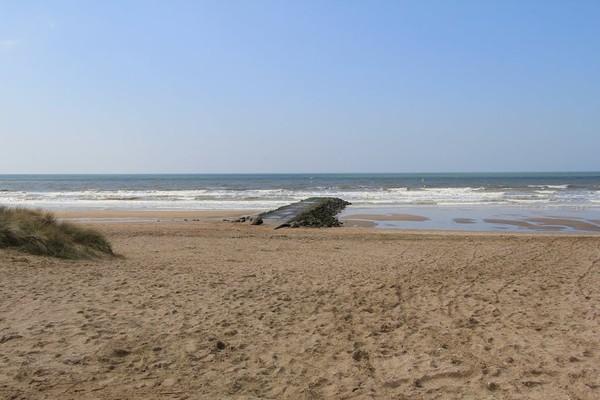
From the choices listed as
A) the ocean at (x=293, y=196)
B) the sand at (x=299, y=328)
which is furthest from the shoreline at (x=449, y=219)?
the sand at (x=299, y=328)

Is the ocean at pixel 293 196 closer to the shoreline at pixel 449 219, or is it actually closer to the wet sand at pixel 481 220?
the shoreline at pixel 449 219

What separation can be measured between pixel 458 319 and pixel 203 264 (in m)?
5.94

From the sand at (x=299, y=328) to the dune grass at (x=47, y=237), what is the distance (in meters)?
0.58

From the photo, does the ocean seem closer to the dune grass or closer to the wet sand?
the wet sand

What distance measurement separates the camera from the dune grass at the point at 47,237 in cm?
Result: 993

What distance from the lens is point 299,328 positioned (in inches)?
237

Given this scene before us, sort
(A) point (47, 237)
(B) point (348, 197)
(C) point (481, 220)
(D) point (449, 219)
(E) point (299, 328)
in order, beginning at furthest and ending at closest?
(B) point (348, 197)
(D) point (449, 219)
(C) point (481, 220)
(A) point (47, 237)
(E) point (299, 328)

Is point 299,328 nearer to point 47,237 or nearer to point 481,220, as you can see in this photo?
point 47,237

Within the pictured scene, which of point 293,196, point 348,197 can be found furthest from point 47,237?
point 293,196

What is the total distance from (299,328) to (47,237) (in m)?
6.81

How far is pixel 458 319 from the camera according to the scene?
6383 mm

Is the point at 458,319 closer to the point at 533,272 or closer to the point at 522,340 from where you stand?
the point at 522,340

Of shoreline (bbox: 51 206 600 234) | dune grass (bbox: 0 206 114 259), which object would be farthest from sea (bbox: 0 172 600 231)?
dune grass (bbox: 0 206 114 259)

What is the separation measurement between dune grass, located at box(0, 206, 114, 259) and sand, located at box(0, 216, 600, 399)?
58cm
